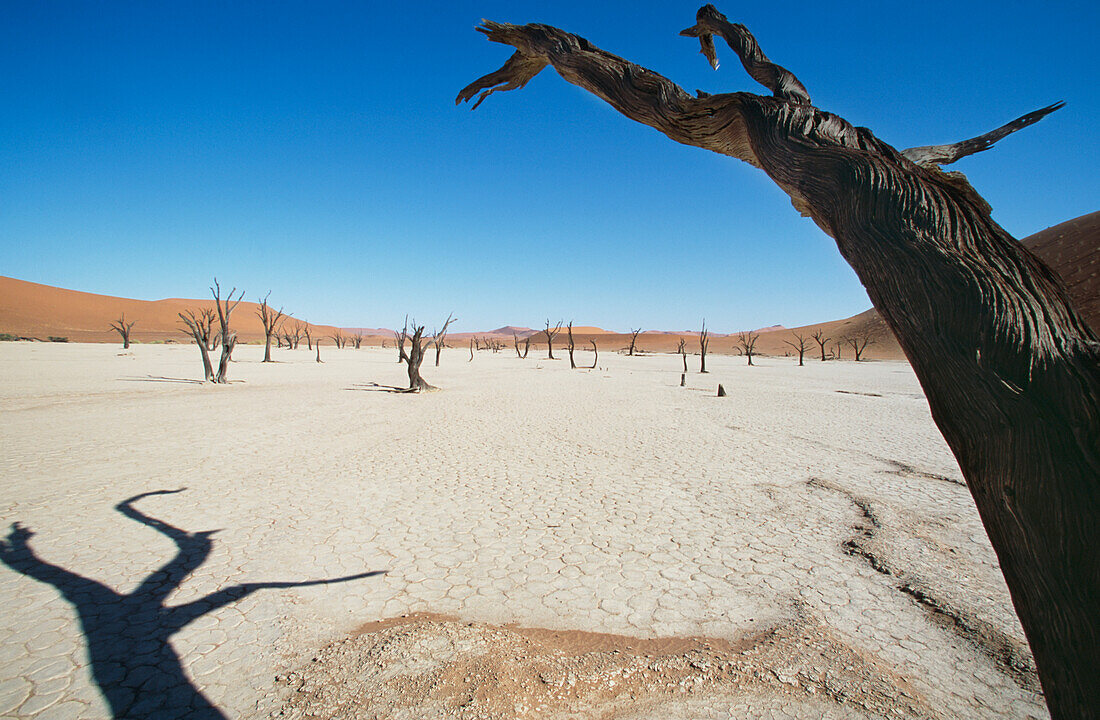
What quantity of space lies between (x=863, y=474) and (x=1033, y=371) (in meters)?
7.27

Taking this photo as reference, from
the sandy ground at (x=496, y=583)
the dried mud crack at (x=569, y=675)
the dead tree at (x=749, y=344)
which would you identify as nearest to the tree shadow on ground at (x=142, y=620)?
the sandy ground at (x=496, y=583)

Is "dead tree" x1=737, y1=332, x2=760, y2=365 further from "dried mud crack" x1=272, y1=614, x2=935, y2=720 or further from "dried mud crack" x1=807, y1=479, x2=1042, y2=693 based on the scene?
"dried mud crack" x1=272, y1=614, x2=935, y2=720

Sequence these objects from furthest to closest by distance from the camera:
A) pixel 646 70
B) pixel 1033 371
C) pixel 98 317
Answer: pixel 98 317 < pixel 646 70 < pixel 1033 371

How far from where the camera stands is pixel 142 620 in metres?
3.35

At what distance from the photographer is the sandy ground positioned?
8.99 ft

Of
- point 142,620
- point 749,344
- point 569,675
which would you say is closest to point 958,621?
point 569,675

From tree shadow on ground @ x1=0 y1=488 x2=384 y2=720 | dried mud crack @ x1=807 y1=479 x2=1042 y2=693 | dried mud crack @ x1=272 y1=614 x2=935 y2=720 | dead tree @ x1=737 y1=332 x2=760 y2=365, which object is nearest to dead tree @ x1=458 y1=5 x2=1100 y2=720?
dried mud crack @ x1=272 y1=614 x2=935 y2=720

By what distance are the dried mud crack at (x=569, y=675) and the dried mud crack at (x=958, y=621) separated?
738 millimetres

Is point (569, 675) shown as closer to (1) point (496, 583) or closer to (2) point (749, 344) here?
(1) point (496, 583)

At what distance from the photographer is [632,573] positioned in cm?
416

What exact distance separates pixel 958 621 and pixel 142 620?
5.67m

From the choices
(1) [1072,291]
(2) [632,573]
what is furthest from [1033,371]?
(2) [632,573]

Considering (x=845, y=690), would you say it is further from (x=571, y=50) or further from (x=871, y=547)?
(x=571, y=50)

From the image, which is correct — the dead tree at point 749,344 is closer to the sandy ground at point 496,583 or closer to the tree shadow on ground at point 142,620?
the sandy ground at point 496,583
